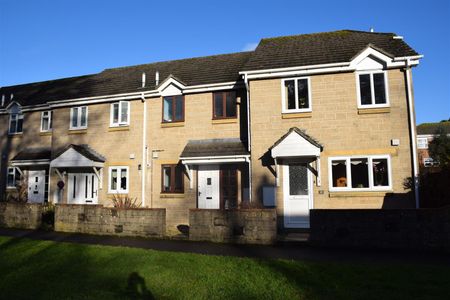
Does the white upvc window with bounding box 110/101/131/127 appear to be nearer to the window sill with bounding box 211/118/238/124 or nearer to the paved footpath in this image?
the window sill with bounding box 211/118/238/124

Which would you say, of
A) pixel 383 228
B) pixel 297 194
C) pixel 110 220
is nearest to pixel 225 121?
pixel 297 194

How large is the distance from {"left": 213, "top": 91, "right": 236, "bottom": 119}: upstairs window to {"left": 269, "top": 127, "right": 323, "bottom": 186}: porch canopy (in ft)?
10.2

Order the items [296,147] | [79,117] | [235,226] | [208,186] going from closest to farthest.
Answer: [235,226]
[296,147]
[208,186]
[79,117]

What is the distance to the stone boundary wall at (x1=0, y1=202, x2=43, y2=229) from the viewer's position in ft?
41.9

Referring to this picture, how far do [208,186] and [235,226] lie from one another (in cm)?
480

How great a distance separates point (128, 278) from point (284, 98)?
8721 mm

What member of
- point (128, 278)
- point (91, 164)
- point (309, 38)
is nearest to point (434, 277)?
point (128, 278)

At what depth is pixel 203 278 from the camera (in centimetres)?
634

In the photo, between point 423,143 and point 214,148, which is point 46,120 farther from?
point 423,143

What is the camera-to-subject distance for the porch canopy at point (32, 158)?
56.6 feet

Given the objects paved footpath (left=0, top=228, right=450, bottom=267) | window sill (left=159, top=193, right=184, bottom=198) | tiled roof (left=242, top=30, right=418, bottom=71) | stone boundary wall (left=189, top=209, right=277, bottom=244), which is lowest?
paved footpath (left=0, top=228, right=450, bottom=267)

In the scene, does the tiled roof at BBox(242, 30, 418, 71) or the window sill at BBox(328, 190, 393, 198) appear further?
the tiled roof at BBox(242, 30, 418, 71)

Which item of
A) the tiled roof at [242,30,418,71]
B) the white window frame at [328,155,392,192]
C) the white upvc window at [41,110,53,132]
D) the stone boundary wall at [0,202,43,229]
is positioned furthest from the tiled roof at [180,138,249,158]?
the white upvc window at [41,110,53,132]

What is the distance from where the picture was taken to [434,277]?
6160 mm
